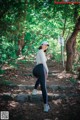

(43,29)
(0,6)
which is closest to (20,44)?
(43,29)

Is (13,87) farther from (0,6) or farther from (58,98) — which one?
(0,6)

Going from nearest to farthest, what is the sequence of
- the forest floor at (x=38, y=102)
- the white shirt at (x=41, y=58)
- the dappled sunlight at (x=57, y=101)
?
1. the forest floor at (x=38, y=102)
2. the white shirt at (x=41, y=58)
3. the dappled sunlight at (x=57, y=101)

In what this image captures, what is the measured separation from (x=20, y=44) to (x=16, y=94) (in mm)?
13561

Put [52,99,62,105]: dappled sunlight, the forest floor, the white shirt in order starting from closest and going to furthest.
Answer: the forest floor < the white shirt < [52,99,62,105]: dappled sunlight

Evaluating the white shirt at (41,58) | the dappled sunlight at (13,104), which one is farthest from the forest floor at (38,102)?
the white shirt at (41,58)

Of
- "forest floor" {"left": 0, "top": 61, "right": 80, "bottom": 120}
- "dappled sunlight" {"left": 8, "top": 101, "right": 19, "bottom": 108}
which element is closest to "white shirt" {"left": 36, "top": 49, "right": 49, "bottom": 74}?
"forest floor" {"left": 0, "top": 61, "right": 80, "bottom": 120}

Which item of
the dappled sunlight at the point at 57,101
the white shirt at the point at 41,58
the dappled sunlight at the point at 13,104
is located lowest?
the dappled sunlight at the point at 57,101

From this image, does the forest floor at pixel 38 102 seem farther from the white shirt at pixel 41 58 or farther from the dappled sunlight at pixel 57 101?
the white shirt at pixel 41 58

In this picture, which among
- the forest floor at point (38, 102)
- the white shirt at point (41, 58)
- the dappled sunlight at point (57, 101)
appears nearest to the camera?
the forest floor at point (38, 102)

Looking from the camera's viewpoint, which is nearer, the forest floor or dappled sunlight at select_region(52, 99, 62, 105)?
the forest floor

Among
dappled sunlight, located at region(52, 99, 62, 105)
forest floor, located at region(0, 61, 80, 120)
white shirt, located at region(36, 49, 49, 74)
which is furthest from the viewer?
dappled sunlight, located at region(52, 99, 62, 105)

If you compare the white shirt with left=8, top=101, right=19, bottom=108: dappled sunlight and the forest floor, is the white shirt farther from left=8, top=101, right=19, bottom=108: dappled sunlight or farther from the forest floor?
left=8, top=101, right=19, bottom=108: dappled sunlight

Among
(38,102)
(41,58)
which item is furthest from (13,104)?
(41,58)

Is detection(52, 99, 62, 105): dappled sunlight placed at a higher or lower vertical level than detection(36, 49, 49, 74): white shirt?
lower
